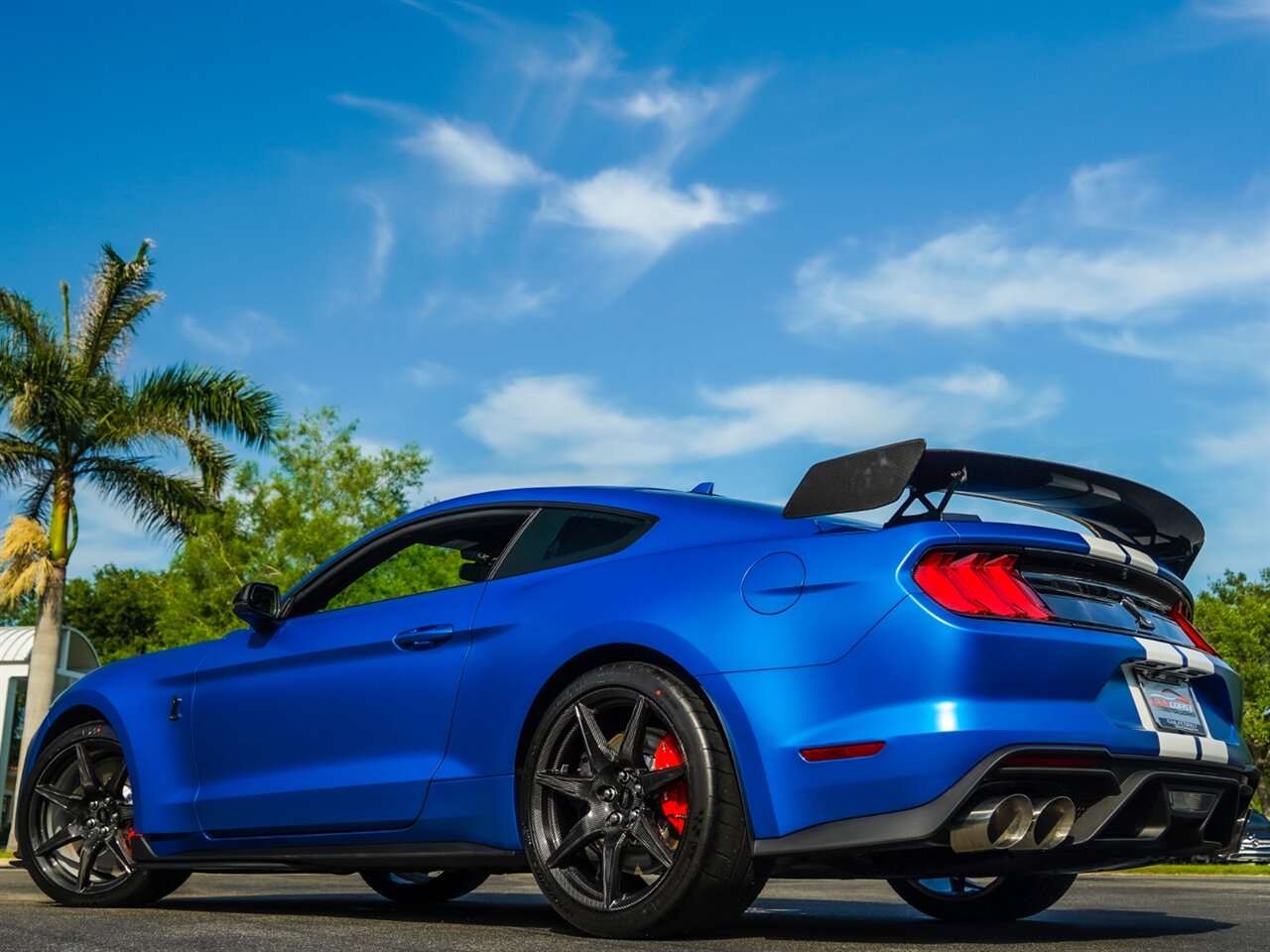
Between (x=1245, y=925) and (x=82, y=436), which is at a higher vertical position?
(x=82, y=436)

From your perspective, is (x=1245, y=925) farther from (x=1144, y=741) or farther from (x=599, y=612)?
(x=599, y=612)

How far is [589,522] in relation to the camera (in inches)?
187

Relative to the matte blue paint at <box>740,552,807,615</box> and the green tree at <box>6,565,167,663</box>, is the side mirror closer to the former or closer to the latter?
the matte blue paint at <box>740,552,807,615</box>

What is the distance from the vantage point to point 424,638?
4.79m

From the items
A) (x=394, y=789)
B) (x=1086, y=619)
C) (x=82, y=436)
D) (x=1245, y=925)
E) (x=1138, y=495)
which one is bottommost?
(x=1245, y=925)

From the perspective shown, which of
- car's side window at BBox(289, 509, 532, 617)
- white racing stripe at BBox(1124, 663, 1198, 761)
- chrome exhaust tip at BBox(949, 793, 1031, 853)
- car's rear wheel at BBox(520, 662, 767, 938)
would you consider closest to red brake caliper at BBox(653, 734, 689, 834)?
car's rear wheel at BBox(520, 662, 767, 938)

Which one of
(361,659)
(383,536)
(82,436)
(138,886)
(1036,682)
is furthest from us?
(82,436)

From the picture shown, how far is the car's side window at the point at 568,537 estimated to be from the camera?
181 inches

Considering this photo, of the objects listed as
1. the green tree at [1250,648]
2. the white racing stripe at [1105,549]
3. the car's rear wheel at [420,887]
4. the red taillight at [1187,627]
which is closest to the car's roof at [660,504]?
the white racing stripe at [1105,549]

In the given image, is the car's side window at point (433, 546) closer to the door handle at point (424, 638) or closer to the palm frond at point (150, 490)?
the door handle at point (424, 638)

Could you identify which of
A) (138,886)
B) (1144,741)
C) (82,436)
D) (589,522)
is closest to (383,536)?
(589,522)

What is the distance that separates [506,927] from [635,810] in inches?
36.2

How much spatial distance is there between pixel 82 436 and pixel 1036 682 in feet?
77.8

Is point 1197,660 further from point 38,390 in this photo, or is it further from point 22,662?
point 22,662
